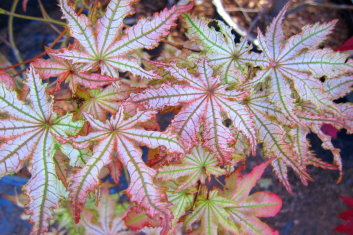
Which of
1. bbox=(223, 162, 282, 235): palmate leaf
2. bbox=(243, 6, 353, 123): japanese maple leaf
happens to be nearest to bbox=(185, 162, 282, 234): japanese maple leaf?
bbox=(223, 162, 282, 235): palmate leaf

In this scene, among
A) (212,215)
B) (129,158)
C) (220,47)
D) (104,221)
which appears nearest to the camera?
(129,158)

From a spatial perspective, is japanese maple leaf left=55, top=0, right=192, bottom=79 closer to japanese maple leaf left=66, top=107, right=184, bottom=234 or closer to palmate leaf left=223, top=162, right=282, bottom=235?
japanese maple leaf left=66, top=107, right=184, bottom=234

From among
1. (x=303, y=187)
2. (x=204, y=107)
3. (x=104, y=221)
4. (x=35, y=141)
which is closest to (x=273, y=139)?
(x=204, y=107)

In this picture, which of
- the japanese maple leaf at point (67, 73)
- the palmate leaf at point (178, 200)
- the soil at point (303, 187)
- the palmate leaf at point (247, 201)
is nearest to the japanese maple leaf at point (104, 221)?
the palmate leaf at point (178, 200)

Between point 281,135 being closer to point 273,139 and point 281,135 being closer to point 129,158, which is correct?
point 273,139

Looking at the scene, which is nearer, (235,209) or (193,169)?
(193,169)

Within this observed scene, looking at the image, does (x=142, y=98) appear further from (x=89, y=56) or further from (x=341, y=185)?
(x=341, y=185)

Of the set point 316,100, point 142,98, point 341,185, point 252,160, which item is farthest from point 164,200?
point 341,185

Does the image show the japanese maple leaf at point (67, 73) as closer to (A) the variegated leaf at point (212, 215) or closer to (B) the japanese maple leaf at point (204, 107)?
(B) the japanese maple leaf at point (204, 107)
